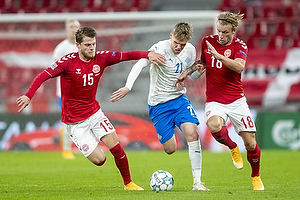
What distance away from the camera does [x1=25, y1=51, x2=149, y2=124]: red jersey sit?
7.32 metres

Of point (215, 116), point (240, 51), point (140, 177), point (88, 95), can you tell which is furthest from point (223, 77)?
point (140, 177)

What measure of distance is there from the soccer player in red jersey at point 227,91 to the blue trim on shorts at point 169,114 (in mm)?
269

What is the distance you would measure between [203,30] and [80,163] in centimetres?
535

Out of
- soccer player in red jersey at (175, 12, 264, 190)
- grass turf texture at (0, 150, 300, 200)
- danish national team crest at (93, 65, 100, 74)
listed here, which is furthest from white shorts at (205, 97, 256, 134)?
danish national team crest at (93, 65, 100, 74)

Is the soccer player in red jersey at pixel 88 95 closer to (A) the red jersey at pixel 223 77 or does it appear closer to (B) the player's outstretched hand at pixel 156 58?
(B) the player's outstretched hand at pixel 156 58

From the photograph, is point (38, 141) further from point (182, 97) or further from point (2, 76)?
point (182, 97)

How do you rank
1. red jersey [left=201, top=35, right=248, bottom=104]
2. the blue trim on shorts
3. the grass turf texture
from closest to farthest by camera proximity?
the grass turf texture, red jersey [left=201, top=35, right=248, bottom=104], the blue trim on shorts

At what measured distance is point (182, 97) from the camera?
7.81 meters

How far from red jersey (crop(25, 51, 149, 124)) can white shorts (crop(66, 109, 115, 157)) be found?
0.26ft

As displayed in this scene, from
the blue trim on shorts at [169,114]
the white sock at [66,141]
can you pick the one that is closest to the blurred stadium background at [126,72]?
the white sock at [66,141]

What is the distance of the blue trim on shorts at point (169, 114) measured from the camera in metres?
7.62

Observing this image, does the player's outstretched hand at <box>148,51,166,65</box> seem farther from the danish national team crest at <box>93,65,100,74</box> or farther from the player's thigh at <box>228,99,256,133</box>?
the player's thigh at <box>228,99,256,133</box>

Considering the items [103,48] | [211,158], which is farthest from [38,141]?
[211,158]

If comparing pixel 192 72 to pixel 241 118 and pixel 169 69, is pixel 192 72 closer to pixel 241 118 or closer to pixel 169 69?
pixel 169 69
